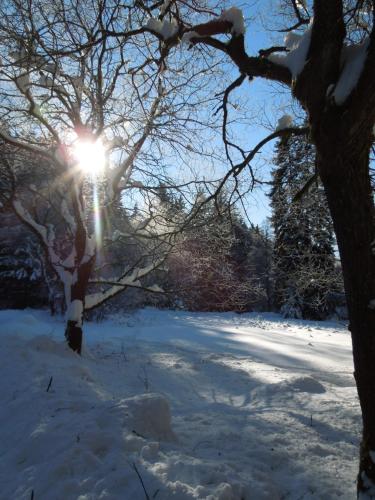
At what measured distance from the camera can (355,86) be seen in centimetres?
237

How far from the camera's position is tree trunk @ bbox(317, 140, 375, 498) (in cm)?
242

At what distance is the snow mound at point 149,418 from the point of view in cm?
315

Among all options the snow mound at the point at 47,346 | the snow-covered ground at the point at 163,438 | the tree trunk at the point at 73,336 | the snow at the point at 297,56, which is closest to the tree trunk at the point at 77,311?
the tree trunk at the point at 73,336

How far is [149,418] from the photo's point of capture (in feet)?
10.7

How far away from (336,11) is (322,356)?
31.8 feet

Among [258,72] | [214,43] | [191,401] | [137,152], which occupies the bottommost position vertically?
[191,401]

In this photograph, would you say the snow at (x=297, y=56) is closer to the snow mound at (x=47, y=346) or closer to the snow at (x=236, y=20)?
the snow at (x=236, y=20)

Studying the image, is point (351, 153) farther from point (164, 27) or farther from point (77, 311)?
point (77, 311)

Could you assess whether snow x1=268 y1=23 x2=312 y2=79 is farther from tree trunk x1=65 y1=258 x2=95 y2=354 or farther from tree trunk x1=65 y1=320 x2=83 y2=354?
tree trunk x1=65 y1=320 x2=83 y2=354

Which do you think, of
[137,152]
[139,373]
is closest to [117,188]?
[137,152]

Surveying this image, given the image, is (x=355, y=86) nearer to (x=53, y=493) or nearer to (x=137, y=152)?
(x=53, y=493)

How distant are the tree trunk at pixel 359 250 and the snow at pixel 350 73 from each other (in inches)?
10.5

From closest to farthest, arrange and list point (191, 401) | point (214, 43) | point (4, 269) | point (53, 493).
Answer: point (53, 493) < point (214, 43) < point (191, 401) < point (4, 269)

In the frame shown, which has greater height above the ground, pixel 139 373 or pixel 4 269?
pixel 4 269
